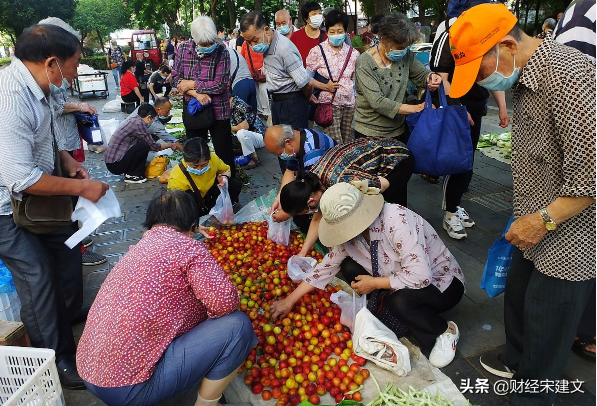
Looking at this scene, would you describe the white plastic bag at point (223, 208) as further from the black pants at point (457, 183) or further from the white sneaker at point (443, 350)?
the white sneaker at point (443, 350)

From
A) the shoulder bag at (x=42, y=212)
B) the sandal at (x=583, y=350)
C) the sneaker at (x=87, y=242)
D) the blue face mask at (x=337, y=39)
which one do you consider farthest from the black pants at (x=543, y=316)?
the sneaker at (x=87, y=242)

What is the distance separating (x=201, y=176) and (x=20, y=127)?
8.45 feet

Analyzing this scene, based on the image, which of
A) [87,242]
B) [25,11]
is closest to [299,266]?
[87,242]

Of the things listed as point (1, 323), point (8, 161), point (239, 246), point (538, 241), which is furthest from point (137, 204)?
point (538, 241)

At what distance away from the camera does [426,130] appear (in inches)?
151

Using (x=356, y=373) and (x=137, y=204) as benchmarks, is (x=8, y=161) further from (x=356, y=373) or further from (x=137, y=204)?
(x=137, y=204)

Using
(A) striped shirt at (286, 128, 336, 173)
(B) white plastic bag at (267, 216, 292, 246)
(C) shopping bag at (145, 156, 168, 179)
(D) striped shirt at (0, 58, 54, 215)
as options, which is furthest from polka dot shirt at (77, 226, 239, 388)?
(C) shopping bag at (145, 156, 168, 179)

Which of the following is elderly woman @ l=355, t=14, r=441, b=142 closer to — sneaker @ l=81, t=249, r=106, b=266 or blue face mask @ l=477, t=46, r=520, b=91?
blue face mask @ l=477, t=46, r=520, b=91

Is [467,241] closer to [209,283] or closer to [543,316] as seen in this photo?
[543,316]

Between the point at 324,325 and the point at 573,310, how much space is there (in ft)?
5.53

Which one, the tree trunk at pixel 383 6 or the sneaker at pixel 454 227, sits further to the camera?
the tree trunk at pixel 383 6

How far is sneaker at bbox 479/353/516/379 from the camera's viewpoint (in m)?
2.82

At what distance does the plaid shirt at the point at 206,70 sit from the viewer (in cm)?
550

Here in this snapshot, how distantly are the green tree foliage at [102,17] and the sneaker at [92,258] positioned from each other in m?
50.5
